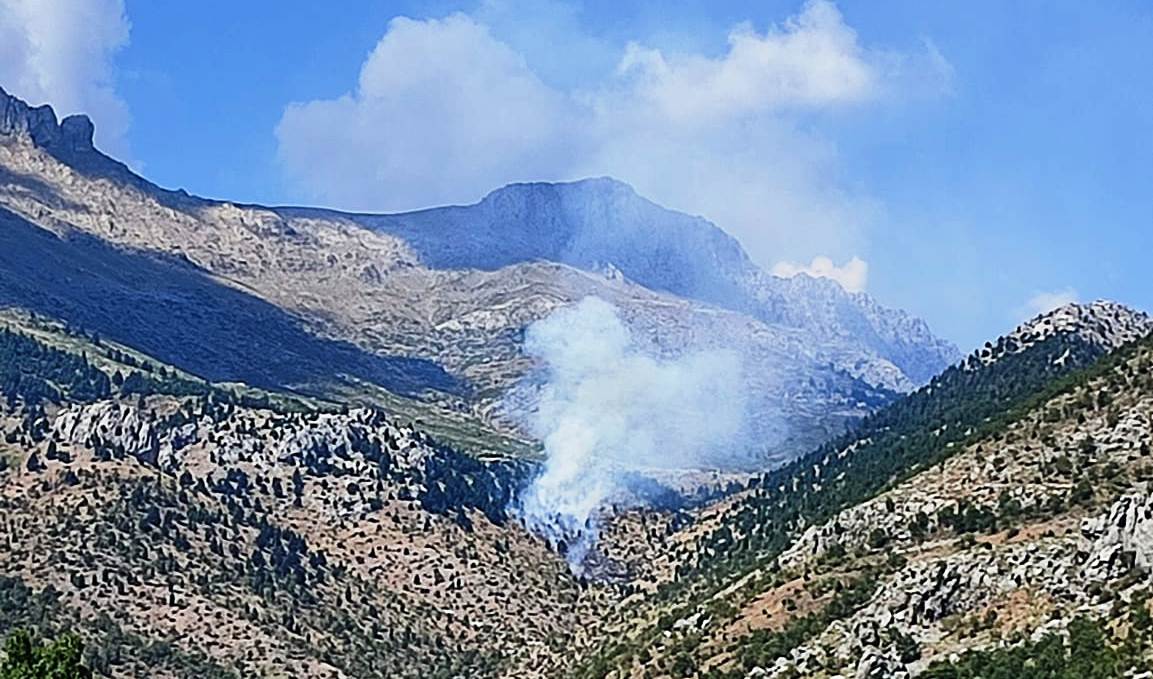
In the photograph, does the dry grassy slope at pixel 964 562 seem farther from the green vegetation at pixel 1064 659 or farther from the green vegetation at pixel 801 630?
the green vegetation at pixel 1064 659

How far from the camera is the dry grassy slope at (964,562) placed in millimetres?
94750

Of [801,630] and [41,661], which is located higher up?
[801,630]

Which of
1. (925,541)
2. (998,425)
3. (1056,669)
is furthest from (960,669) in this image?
(998,425)

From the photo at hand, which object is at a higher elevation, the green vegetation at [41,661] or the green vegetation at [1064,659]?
the green vegetation at [1064,659]

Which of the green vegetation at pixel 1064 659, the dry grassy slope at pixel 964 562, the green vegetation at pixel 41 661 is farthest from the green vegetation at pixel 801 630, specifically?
the green vegetation at pixel 41 661

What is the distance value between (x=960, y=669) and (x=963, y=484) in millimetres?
56408

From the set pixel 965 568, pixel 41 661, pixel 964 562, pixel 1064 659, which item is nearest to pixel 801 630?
pixel 964 562

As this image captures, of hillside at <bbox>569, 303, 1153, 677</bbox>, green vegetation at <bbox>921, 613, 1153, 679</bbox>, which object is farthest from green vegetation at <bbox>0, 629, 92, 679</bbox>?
green vegetation at <bbox>921, 613, 1153, 679</bbox>

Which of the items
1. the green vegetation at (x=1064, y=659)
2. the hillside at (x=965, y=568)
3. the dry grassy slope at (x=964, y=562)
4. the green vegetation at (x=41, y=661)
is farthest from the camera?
the dry grassy slope at (x=964, y=562)

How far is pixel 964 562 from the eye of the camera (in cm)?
10681

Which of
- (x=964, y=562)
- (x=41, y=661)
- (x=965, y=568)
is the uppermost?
(x=964, y=562)

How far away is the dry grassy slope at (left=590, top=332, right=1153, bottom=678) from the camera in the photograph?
3730 inches

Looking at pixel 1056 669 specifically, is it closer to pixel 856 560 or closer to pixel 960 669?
pixel 960 669

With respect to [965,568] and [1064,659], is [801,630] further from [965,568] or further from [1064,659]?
[1064,659]
